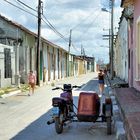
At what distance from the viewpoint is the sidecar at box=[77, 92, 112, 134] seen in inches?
440

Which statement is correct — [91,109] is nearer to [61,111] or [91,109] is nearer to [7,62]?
[61,111]

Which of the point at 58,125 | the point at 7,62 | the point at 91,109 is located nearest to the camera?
the point at 58,125

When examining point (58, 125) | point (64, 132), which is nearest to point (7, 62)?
point (64, 132)

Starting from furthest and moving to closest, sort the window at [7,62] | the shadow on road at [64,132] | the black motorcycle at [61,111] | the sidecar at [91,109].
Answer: the window at [7,62], the sidecar at [91,109], the black motorcycle at [61,111], the shadow on road at [64,132]

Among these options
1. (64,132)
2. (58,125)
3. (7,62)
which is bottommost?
(64,132)

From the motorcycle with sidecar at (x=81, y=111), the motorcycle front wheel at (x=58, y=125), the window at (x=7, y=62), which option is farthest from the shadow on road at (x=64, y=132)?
the window at (x=7, y=62)

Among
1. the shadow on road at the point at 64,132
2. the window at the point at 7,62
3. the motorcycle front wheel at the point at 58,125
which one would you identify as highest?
the window at the point at 7,62

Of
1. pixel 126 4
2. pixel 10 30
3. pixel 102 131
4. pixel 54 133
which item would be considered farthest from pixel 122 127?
pixel 10 30

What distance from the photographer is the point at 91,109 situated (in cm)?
1132

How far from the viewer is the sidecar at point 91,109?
11.2 meters

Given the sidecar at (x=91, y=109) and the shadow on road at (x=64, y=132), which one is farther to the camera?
the sidecar at (x=91, y=109)

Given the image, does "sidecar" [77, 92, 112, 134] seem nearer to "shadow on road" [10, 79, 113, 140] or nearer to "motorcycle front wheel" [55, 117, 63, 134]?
"shadow on road" [10, 79, 113, 140]

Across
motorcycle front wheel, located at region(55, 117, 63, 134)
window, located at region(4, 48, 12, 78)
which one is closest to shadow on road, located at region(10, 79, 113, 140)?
motorcycle front wheel, located at region(55, 117, 63, 134)

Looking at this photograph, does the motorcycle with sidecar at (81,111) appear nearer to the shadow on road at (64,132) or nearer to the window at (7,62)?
the shadow on road at (64,132)
